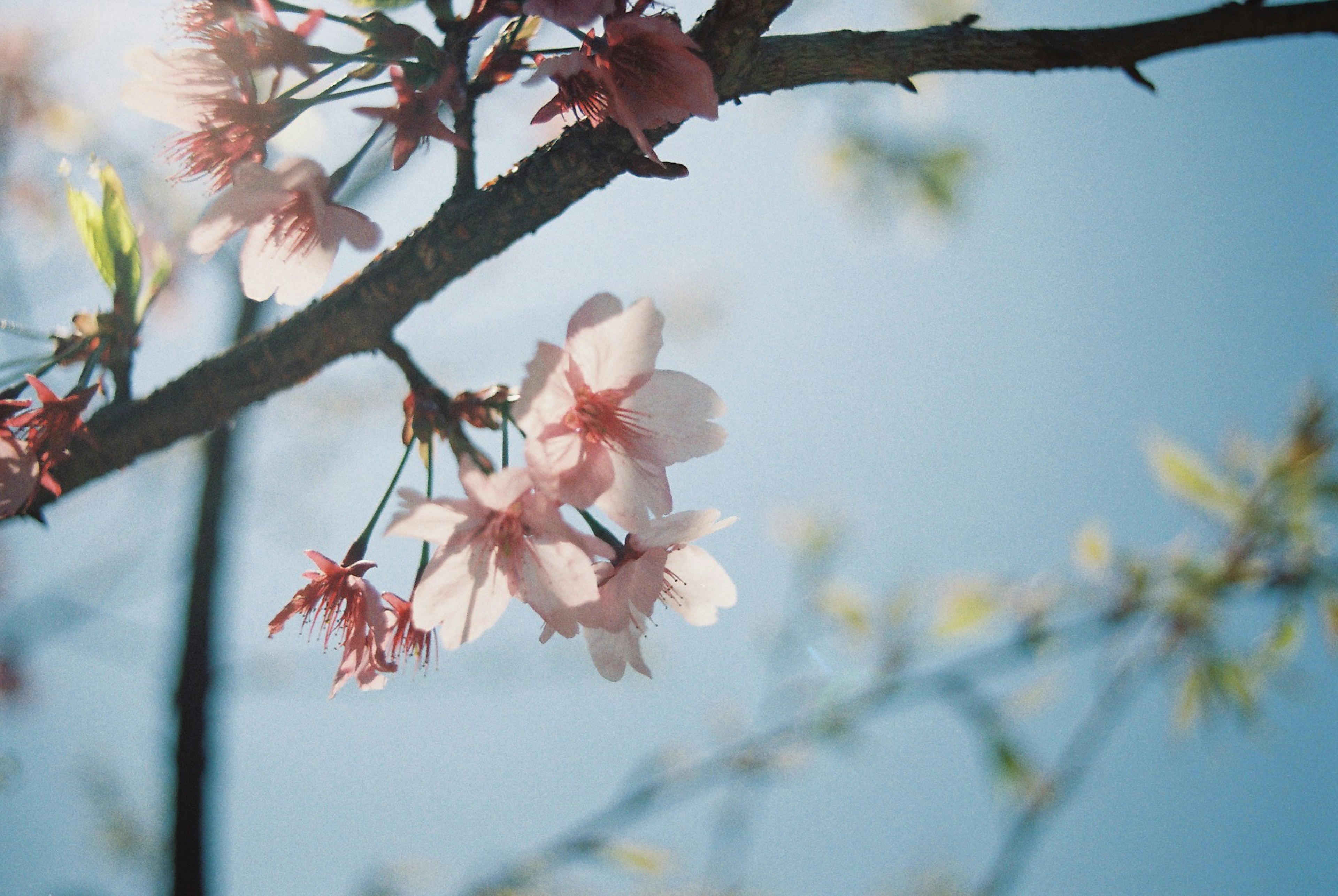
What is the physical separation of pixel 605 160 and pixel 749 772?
A: 169cm

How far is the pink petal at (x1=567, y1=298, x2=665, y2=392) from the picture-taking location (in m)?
0.62

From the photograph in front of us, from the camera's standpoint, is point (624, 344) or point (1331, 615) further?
point (1331, 615)

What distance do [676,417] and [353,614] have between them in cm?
35

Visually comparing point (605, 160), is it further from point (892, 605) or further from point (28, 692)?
point (28, 692)

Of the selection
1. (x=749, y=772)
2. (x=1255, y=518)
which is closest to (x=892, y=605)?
(x=749, y=772)

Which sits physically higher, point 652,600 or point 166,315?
point 166,315

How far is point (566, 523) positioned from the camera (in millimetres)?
592

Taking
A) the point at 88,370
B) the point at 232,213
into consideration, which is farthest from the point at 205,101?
the point at 88,370

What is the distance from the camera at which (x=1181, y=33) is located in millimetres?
614

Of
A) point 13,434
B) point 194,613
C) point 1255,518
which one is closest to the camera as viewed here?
point 13,434

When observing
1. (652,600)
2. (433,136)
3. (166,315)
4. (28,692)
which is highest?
(166,315)

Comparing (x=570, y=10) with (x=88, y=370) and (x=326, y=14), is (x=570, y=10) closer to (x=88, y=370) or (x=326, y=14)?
(x=326, y=14)

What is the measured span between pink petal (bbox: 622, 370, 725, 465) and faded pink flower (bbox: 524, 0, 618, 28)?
27cm

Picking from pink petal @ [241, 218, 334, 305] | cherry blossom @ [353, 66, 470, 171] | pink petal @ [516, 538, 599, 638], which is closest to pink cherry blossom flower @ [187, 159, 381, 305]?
pink petal @ [241, 218, 334, 305]
